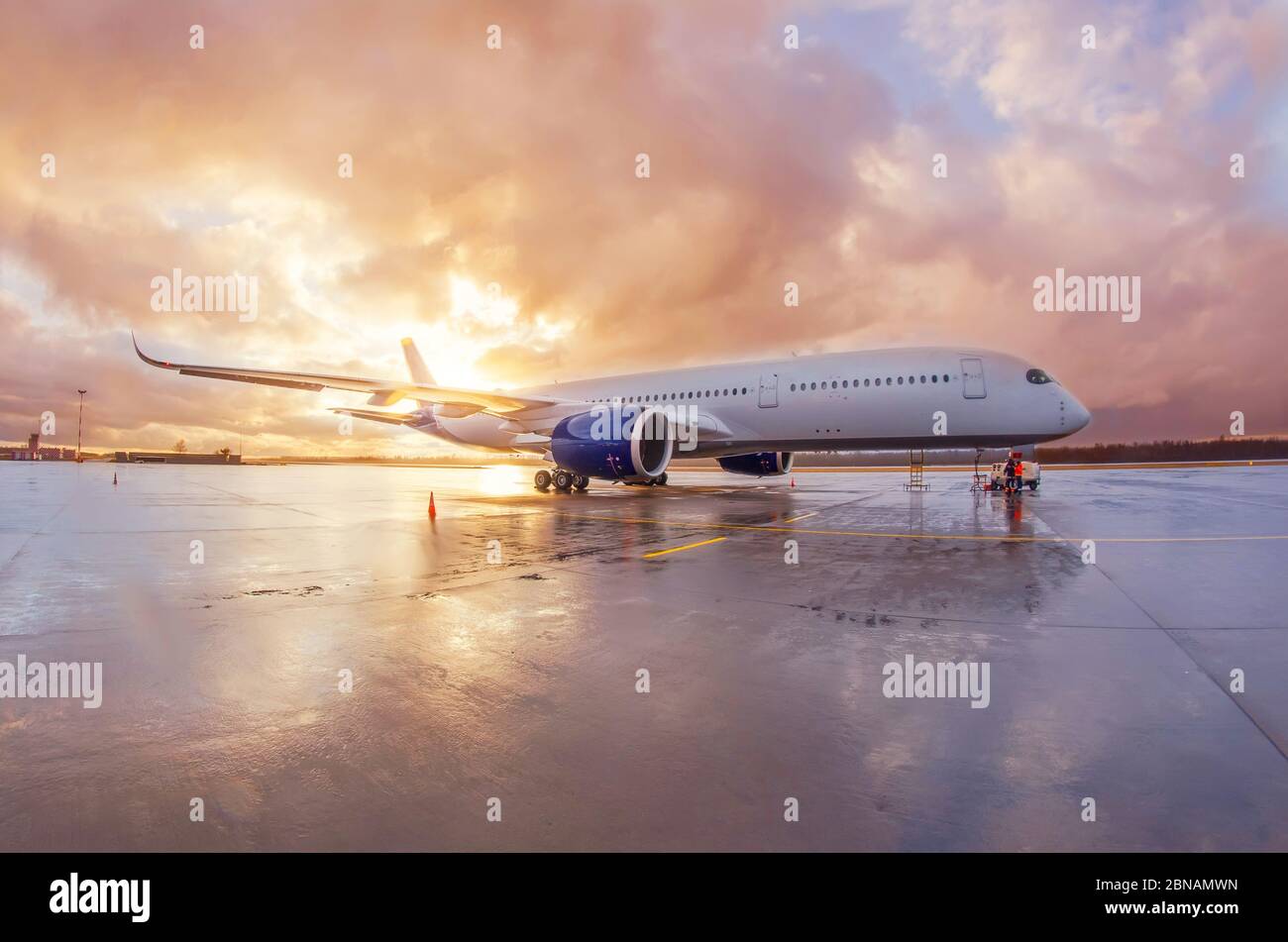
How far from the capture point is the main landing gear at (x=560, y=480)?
2003 centimetres

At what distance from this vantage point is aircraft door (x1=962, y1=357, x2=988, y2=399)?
51.0 ft

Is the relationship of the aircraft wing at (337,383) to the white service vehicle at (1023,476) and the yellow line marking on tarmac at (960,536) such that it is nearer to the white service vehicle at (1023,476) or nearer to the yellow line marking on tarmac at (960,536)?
the yellow line marking on tarmac at (960,536)

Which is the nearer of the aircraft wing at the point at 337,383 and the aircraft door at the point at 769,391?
the aircraft wing at the point at 337,383

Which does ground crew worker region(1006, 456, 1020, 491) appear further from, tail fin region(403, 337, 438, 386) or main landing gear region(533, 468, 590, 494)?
tail fin region(403, 337, 438, 386)

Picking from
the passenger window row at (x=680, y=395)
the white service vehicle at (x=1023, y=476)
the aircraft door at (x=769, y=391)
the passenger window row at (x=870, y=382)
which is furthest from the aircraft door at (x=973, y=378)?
the white service vehicle at (x=1023, y=476)

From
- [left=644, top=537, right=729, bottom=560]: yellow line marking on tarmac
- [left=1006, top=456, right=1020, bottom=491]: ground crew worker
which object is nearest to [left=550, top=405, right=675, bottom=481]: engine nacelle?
[left=644, top=537, right=729, bottom=560]: yellow line marking on tarmac

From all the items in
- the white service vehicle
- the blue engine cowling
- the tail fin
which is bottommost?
the white service vehicle

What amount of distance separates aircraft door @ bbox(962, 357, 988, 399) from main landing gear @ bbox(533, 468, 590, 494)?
36.9 ft

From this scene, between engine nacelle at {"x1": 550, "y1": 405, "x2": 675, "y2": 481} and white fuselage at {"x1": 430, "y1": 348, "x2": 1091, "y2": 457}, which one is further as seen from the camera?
white fuselage at {"x1": 430, "y1": 348, "x2": 1091, "y2": 457}

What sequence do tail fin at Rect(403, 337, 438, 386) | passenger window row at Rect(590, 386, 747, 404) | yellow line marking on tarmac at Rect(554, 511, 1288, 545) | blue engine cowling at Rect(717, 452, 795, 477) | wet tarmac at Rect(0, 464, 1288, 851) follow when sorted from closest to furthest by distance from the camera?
wet tarmac at Rect(0, 464, 1288, 851), yellow line marking on tarmac at Rect(554, 511, 1288, 545), passenger window row at Rect(590, 386, 747, 404), blue engine cowling at Rect(717, 452, 795, 477), tail fin at Rect(403, 337, 438, 386)

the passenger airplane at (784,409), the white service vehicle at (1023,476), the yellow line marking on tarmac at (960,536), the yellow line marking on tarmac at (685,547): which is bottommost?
the yellow line marking on tarmac at (960,536)

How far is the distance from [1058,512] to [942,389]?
4141 mm

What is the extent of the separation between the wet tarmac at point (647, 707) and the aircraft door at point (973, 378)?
8924mm
